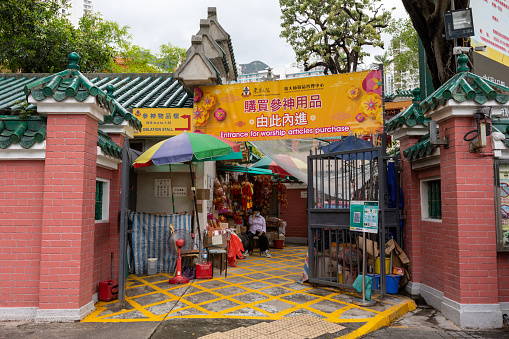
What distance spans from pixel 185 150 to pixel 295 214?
9.74 meters

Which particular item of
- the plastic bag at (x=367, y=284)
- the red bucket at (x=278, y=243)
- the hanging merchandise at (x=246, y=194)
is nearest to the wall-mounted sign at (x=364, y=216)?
the plastic bag at (x=367, y=284)

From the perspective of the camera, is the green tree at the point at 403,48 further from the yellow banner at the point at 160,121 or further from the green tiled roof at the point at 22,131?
the green tiled roof at the point at 22,131

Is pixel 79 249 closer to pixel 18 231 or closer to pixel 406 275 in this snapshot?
pixel 18 231

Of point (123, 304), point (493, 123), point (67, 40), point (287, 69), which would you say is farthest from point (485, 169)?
point (287, 69)

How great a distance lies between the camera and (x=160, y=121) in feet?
30.9

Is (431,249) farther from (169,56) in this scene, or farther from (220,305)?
(169,56)

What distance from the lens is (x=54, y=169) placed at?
5516 millimetres

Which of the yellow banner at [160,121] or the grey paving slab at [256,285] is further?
the yellow banner at [160,121]

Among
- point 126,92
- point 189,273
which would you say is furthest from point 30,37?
point 189,273

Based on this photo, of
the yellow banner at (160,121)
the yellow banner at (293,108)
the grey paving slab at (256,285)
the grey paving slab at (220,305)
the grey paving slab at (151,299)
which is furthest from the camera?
the yellow banner at (160,121)

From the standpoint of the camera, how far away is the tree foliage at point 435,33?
24.5 ft

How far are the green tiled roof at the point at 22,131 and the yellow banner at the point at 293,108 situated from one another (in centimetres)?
445

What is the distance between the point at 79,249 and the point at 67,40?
1560 centimetres

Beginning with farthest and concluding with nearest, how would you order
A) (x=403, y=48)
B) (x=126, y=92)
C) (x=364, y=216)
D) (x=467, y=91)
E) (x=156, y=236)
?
(x=403, y=48)
(x=126, y=92)
(x=156, y=236)
(x=364, y=216)
(x=467, y=91)
